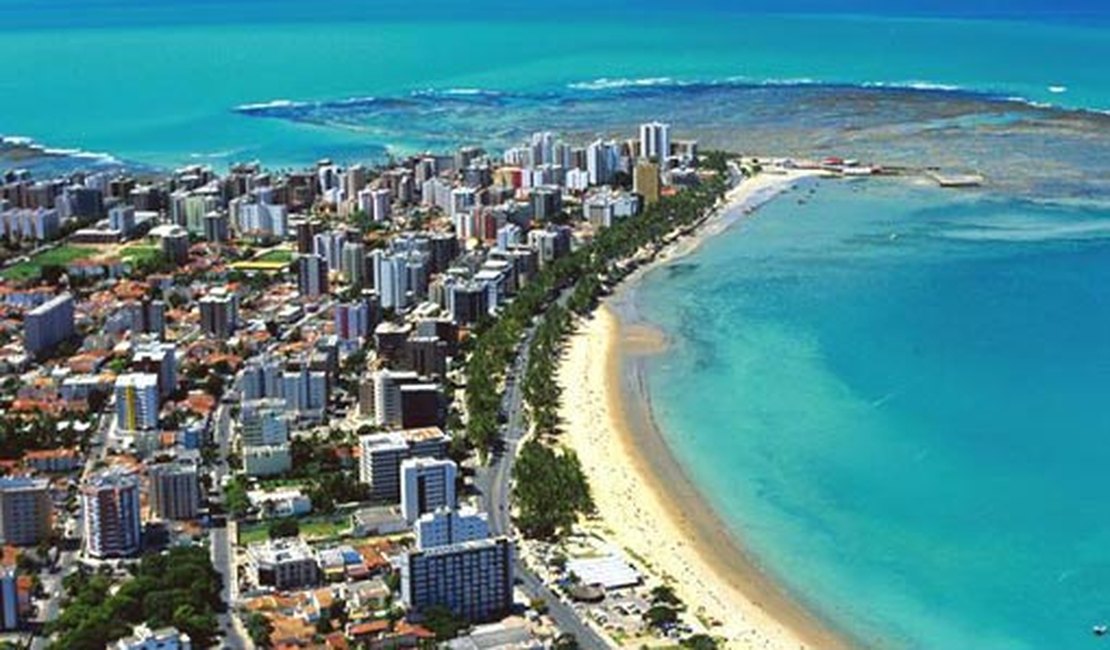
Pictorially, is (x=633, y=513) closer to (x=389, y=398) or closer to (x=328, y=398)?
(x=389, y=398)

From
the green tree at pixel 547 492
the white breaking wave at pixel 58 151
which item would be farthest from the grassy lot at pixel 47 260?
the green tree at pixel 547 492

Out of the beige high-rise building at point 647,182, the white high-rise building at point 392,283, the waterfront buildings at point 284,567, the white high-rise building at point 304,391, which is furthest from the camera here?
the beige high-rise building at point 647,182

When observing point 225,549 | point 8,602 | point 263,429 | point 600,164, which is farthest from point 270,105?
point 8,602

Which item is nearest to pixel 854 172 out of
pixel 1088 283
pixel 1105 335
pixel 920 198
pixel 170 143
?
pixel 920 198

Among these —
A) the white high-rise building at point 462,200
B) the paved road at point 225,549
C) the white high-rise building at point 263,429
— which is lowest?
the paved road at point 225,549

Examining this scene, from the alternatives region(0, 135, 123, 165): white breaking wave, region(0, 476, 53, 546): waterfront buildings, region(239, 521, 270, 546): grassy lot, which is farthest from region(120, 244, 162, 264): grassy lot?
region(239, 521, 270, 546): grassy lot

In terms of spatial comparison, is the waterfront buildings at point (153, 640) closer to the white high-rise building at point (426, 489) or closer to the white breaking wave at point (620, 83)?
the white high-rise building at point (426, 489)

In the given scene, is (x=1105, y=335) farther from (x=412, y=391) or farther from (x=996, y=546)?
(x=412, y=391)
